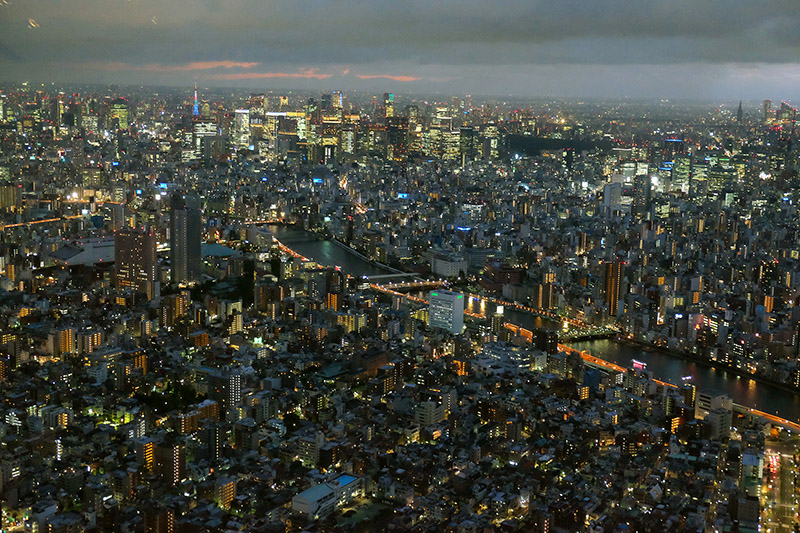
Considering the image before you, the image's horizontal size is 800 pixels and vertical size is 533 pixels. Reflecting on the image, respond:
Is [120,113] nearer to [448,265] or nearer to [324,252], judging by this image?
[324,252]

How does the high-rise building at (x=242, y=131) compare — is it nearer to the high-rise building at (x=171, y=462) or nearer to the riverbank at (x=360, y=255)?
the riverbank at (x=360, y=255)

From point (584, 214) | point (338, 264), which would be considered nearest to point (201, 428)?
→ point (338, 264)

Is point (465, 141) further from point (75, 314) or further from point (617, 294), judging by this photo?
point (75, 314)

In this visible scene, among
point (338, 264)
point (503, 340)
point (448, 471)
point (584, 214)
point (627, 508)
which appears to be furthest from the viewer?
point (584, 214)

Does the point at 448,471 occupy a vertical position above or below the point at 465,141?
below

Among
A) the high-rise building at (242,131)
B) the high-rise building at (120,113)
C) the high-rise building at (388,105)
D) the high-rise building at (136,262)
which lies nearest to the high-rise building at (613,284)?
the high-rise building at (136,262)

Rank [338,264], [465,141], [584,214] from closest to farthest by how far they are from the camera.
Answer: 1. [338,264]
2. [584,214]
3. [465,141]

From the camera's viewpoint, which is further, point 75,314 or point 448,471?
point 75,314

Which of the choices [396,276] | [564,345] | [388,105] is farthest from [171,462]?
[388,105]
